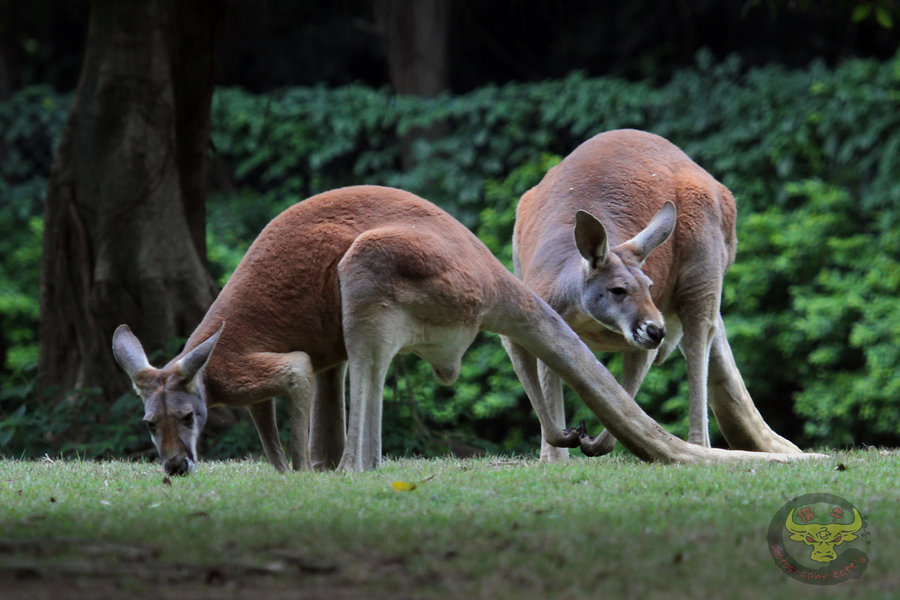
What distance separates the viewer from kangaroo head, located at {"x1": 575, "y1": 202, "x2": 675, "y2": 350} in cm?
597

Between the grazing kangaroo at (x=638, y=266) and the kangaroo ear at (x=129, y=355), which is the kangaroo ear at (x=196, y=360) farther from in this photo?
the grazing kangaroo at (x=638, y=266)

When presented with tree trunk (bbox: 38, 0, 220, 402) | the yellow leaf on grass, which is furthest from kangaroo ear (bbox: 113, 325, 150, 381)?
tree trunk (bbox: 38, 0, 220, 402)

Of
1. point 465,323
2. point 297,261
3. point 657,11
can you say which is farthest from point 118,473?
point 657,11

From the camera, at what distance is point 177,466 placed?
17.3ft

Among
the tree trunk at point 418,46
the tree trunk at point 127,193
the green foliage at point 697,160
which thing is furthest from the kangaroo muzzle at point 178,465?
the tree trunk at point 418,46

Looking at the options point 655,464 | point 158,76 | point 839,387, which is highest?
point 158,76

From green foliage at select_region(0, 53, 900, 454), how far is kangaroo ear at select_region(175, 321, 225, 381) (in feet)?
8.96

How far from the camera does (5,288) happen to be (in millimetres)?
10812

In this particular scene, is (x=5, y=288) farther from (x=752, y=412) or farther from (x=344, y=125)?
(x=752, y=412)

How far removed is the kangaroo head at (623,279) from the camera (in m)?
5.97

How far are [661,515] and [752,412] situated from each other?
9.99ft

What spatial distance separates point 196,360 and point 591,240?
213 centimetres

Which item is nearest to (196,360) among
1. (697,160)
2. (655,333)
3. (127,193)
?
(655,333)

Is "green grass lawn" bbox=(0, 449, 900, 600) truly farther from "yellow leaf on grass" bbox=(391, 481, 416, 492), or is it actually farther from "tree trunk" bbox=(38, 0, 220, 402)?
"tree trunk" bbox=(38, 0, 220, 402)
